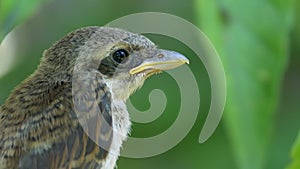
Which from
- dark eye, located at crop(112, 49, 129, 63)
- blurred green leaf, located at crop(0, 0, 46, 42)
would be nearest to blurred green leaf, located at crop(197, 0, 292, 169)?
blurred green leaf, located at crop(0, 0, 46, 42)

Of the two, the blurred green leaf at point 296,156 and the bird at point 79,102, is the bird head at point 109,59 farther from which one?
the blurred green leaf at point 296,156

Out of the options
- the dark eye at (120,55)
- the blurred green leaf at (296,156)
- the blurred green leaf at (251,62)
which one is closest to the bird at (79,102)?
the dark eye at (120,55)

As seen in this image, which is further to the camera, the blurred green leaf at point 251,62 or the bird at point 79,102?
the bird at point 79,102

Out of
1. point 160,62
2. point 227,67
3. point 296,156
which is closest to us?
point 296,156

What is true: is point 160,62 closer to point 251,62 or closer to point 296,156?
point 251,62

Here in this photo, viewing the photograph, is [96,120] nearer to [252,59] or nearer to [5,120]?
[5,120]

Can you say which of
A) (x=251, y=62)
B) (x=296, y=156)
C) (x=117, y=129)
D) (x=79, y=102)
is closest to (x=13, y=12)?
(x=79, y=102)

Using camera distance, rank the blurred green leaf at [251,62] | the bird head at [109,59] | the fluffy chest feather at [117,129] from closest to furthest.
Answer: the blurred green leaf at [251,62], the fluffy chest feather at [117,129], the bird head at [109,59]
